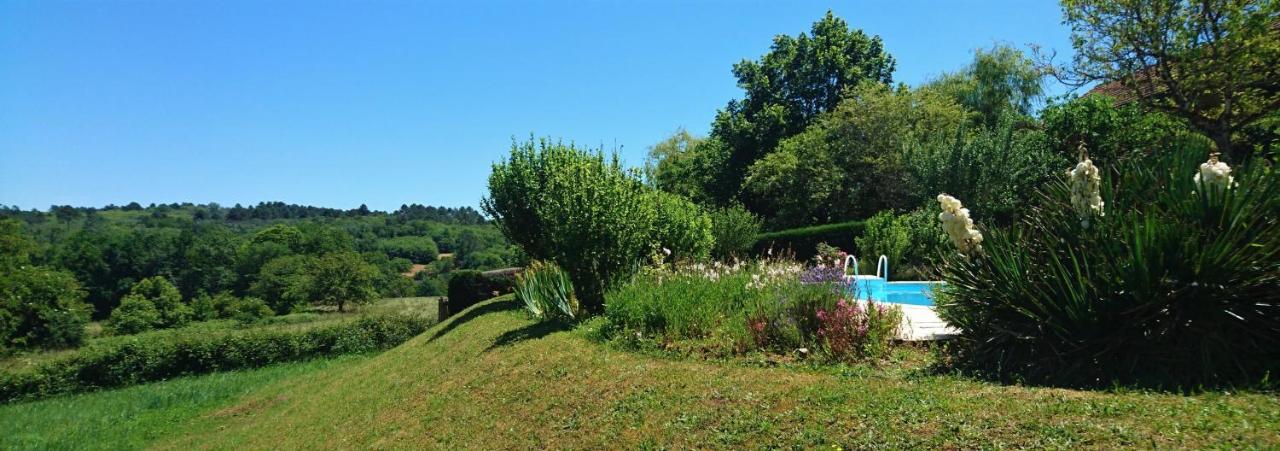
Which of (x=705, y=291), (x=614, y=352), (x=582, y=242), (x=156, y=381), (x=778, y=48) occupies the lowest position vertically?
(x=156, y=381)

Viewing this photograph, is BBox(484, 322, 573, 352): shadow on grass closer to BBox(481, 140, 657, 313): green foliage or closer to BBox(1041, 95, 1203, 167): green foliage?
BBox(481, 140, 657, 313): green foliage

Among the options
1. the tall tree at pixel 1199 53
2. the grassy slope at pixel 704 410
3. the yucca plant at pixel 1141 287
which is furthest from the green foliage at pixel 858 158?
the yucca plant at pixel 1141 287

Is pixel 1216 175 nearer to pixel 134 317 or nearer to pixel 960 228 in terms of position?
pixel 960 228

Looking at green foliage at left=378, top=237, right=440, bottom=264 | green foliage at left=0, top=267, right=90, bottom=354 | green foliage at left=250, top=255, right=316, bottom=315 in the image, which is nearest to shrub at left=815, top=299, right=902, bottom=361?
green foliage at left=0, top=267, right=90, bottom=354

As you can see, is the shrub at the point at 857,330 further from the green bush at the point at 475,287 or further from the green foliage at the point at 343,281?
the green foliage at the point at 343,281

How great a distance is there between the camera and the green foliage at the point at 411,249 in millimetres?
76062

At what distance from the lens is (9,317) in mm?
31906

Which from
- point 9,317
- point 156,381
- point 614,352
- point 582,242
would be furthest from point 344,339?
point 9,317

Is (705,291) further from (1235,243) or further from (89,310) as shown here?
(89,310)

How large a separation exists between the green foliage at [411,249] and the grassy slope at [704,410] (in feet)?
222

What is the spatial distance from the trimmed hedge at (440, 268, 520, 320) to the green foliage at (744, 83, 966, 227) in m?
11.7

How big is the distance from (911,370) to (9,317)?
41.9 metres

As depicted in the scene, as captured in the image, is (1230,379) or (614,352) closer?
(1230,379)

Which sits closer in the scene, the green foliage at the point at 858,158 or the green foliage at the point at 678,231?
the green foliage at the point at 678,231
